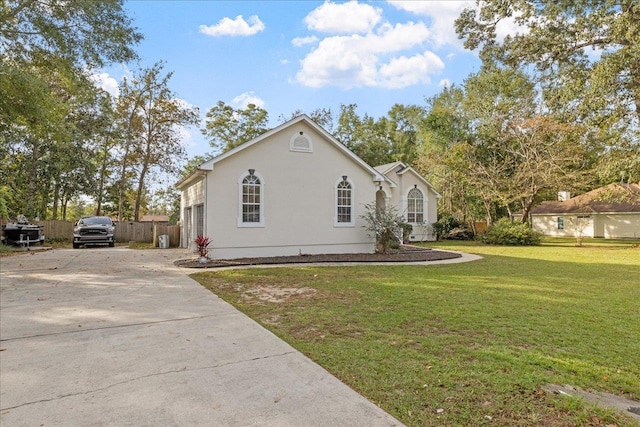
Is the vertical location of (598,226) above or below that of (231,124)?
below

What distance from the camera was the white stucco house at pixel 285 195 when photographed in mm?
13383

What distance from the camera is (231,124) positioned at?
118 feet

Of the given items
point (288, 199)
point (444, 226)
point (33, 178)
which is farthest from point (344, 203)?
point (33, 178)

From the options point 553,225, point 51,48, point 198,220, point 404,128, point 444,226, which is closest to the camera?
point 51,48

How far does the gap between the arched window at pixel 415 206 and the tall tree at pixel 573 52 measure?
890 centimetres

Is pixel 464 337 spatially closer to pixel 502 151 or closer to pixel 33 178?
pixel 502 151

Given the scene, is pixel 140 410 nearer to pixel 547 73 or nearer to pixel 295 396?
pixel 295 396

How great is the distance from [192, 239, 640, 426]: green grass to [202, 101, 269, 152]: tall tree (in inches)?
1110

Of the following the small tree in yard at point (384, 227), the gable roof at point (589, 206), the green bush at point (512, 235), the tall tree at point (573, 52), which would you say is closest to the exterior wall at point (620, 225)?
the gable roof at point (589, 206)

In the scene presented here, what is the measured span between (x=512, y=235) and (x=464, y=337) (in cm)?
1998

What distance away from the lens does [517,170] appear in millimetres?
25141

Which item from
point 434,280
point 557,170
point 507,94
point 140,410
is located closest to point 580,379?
point 140,410

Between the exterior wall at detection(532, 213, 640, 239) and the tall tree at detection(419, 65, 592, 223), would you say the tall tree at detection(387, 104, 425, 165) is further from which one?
the exterior wall at detection(532, 213, 640, 239)

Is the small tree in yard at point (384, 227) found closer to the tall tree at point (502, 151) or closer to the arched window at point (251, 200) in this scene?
the arched window at point (251, 200)
